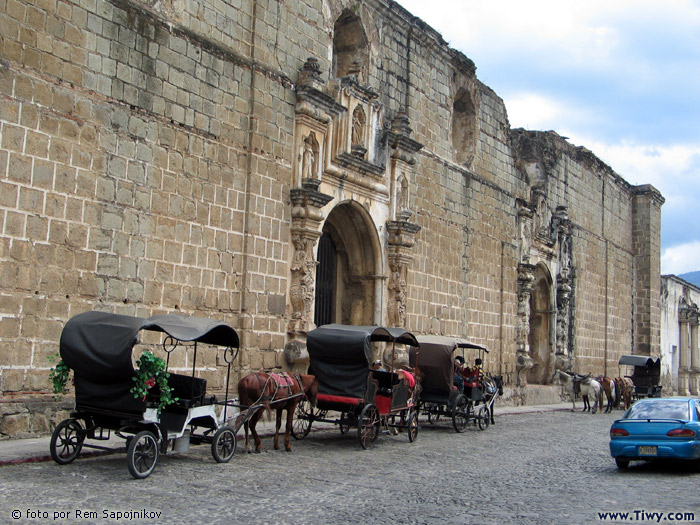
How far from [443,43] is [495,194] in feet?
17.1

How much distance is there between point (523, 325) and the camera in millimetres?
25328

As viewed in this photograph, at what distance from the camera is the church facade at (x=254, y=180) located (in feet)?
36.0

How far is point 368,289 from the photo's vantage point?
18.6 m

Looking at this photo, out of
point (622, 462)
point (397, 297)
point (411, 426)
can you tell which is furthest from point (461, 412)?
point (622, 462)

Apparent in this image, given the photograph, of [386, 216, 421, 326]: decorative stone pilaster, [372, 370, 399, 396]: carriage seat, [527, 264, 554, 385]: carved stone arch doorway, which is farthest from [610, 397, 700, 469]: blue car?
[527, 264, 554, 385]: carved stone arch doorway

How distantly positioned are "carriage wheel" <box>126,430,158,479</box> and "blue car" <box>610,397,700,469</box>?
6451 millimetres

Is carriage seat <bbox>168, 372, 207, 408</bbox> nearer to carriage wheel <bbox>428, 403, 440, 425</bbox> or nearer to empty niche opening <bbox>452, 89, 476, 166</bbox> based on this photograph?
carriage wheel <bbox>428, 403, 440, 425</bbox>

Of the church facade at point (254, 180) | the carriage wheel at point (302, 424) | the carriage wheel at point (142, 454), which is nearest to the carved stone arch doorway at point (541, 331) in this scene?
the church facade at point (254, 180)

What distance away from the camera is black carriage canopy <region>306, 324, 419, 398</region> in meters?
12.5

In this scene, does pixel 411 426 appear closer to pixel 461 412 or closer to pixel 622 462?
pixel 461 412

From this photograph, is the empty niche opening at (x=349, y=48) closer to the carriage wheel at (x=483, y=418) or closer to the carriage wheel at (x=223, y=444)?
the carriage wheel at (x=483, y=418)

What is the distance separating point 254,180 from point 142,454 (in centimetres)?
707

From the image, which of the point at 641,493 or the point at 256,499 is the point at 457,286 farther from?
the point at 256,499

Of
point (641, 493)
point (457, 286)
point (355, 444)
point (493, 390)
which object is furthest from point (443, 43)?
point (641, 493)
